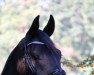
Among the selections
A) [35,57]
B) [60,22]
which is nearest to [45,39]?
[35,57]

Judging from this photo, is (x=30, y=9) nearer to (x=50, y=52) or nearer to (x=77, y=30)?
(x=77, y=30)

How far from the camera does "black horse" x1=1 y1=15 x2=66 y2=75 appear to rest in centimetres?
466

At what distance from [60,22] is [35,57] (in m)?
36.4

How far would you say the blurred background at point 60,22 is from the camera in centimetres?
3516

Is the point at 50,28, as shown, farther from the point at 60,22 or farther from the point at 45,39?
the point at 60,22

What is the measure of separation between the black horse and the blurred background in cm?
2686

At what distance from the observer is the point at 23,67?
480 cm

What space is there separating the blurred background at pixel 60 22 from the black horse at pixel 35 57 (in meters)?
26.9

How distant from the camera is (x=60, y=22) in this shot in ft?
Result: 135

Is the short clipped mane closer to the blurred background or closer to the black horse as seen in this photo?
the black horse

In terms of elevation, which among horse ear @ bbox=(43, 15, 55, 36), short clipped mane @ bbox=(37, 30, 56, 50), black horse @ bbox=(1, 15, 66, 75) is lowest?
black horse @ bbox=(1, 15, 66, 75)

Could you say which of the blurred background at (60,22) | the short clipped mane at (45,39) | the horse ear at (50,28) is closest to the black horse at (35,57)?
the short clipped mane at (45,39)

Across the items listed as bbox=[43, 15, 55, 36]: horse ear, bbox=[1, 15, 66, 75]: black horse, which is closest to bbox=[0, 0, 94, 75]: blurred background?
bbox=[43, 15, 55, 36]: horse ear

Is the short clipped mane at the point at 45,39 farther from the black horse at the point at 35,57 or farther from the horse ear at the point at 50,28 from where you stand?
the horse ear at the point at 50,28
